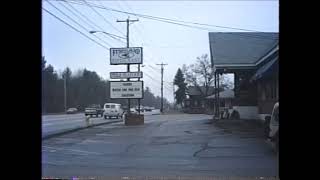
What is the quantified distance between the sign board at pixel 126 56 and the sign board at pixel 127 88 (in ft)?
15.1

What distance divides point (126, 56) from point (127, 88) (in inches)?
239

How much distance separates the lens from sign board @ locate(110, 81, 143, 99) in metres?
41.9

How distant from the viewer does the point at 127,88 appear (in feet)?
138

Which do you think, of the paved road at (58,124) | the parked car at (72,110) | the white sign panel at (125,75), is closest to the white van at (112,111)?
the paved road at (58,124)

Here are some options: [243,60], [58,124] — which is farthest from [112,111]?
[243,60]

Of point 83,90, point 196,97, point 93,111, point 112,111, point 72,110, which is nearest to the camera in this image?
point 112,111

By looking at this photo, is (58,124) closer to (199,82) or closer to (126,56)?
(126,56)

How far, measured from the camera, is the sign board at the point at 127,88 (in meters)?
41.9

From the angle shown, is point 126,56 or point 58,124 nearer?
point 126,56

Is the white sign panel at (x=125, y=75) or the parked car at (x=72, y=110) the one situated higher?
the white sign panel at (x=125, y=75)

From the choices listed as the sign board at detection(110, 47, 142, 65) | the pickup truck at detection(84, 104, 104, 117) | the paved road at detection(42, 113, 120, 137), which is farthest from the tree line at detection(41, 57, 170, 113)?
the sign board at detection(110, 47, 142, 65)

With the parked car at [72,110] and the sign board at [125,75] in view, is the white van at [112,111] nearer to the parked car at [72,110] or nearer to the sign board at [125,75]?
the sign board at [125,75]
